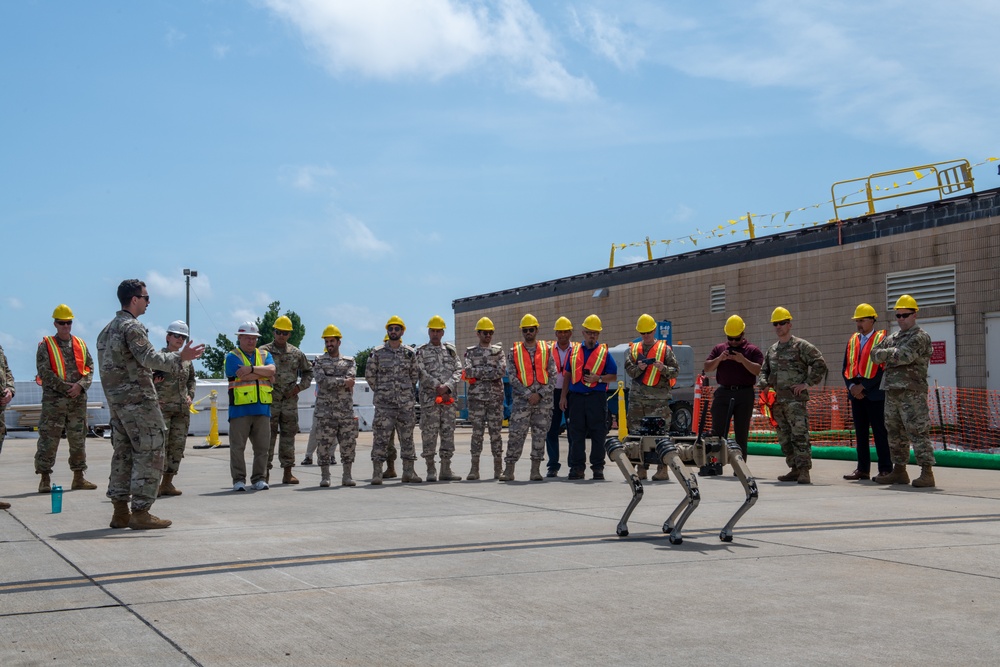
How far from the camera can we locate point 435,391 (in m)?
13.3

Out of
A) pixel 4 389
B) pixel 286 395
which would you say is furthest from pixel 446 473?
pixel 4 389

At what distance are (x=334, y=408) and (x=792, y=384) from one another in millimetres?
5564

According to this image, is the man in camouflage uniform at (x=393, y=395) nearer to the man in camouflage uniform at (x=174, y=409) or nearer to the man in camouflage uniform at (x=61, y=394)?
the man in camouflage uniform at (x=174, y=409)

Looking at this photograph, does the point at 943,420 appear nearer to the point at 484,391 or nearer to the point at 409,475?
the point at 484,391

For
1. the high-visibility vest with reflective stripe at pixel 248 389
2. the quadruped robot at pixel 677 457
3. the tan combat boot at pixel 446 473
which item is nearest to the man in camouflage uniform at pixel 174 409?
the high-visibility vest with reflective stripe at pixel 248 389

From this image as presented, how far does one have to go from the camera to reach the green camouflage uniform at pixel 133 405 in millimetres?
8594

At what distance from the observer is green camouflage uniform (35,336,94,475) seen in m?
12.5

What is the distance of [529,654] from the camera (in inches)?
179

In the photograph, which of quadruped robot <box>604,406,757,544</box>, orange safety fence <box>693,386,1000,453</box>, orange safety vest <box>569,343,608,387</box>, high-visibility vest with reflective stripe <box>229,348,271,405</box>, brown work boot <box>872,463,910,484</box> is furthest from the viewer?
orange safety fence <box>693,386,1000,453</box>

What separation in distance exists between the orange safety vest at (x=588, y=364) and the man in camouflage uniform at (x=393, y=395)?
1981mm

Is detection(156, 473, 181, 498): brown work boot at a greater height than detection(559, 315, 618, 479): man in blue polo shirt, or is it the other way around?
detection(559, 315, 618, 479): man in blue polo shirt

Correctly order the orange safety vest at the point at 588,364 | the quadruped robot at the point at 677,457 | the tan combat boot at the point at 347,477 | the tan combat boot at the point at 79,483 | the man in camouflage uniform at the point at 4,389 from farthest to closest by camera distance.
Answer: the orange safety vest at the point at 588,364 < the tan combat boot at the point at 347,477 < the tan combat boot at the point at 79,483 < the man in camouflage uniform at the point at 4,389 < the quadruped robot at the point at 677,457

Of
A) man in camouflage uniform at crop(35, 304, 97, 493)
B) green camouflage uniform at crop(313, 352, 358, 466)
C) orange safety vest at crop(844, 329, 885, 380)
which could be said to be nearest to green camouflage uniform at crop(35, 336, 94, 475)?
man in camouflage uniform at crop(35, 304, 97, 493)

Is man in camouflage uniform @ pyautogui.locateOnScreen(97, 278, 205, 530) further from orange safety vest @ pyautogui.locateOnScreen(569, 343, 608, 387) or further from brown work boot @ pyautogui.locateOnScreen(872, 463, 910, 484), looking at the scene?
brown work boot @ pyautogui.locateOnScreen(872, 463, 910, 484)
